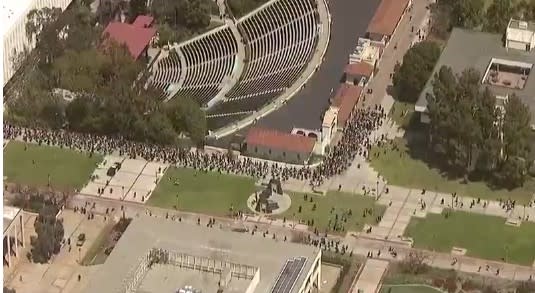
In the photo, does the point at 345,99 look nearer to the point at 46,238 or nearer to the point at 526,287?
the point at 526,287

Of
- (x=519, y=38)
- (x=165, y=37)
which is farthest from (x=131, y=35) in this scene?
(x=519, y=38)

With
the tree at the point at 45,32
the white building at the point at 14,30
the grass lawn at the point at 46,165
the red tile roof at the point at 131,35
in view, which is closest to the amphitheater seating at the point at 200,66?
the red tile roof at the point at 131,35

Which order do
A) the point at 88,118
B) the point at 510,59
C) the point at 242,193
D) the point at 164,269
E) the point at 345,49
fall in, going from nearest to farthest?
the point at 164,269 < the point at 242,193 < the point at 88,118 < the point at 510,59 < the point at 345,49

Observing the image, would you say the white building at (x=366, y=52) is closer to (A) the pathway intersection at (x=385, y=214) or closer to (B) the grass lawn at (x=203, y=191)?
(A) the pathway intersection at (x=385, y=214)

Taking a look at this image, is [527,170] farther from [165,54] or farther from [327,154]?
[165,54]

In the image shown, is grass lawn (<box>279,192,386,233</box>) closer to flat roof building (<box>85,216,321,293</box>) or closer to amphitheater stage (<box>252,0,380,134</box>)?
flat roof building (<box>85,216,321,293</box>)

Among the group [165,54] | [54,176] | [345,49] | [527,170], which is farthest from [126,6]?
[527,170]
